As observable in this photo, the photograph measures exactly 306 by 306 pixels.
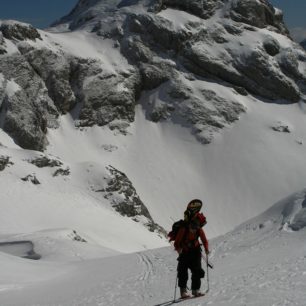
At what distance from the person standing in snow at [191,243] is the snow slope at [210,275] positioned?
0.52 meters

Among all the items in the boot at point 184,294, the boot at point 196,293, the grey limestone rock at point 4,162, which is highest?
the boot at point 196,293

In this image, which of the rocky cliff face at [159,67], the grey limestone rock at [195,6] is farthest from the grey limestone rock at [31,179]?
the grey limestone rock at [195,6]

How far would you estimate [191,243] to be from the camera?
10.7 meters

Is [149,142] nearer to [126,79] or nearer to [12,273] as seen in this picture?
[126,79]

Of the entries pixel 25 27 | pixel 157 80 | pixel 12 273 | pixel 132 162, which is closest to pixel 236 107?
pixel 157 80

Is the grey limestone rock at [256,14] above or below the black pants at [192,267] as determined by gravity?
below

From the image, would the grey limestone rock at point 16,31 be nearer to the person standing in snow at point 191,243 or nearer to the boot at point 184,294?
the person standing in snow at point 191,243

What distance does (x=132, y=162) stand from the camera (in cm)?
7731

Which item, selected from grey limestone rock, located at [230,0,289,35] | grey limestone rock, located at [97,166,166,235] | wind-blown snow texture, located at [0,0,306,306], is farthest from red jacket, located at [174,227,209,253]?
grey limestone rock, located at [230,0,289,35]

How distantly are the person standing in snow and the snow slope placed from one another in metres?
0.52

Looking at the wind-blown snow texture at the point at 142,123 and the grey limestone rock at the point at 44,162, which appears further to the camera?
the grey limestone rock at the point at 44,162

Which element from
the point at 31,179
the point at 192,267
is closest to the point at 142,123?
the point at 31,179

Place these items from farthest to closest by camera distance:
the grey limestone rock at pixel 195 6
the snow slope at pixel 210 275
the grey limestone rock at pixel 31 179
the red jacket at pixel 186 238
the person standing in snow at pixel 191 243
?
the grey limestone rock at pixel 195 6, the grey limestone rock at pixel 31 179, the red jacket at pixel 186 238, the person standing in snow at pixel 191 243, the snow slope at pixel 210 275

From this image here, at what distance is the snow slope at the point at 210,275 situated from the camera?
10.2 metres
